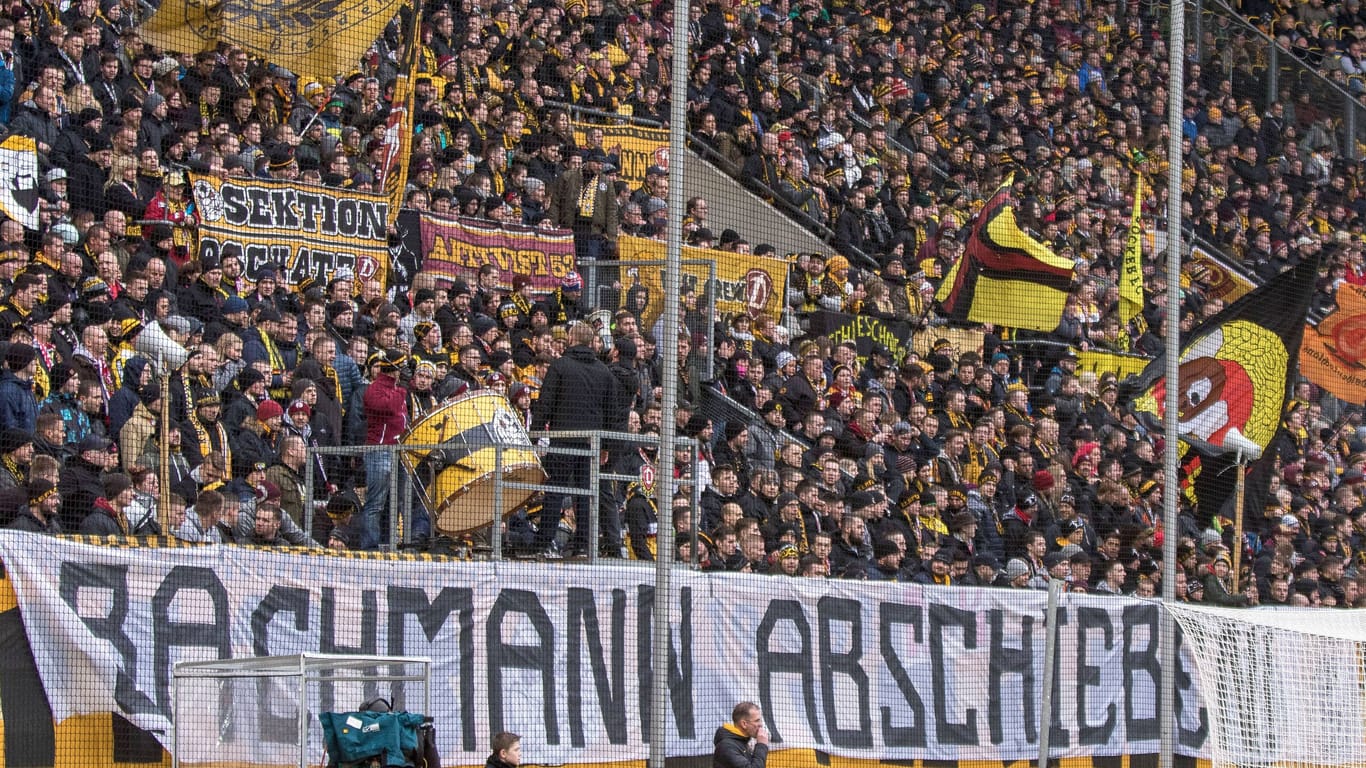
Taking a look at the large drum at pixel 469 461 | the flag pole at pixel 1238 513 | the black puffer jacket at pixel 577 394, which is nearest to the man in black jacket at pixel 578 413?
the black puffer jacket at pixel 577 394

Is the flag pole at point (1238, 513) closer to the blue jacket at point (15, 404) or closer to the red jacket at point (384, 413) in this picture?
the red jacket at point (384, 413)

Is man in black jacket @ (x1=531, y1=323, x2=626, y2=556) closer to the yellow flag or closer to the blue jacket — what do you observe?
the blue jacket

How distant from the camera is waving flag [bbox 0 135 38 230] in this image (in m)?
10.9

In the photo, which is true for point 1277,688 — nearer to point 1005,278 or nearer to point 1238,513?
point 1238,513

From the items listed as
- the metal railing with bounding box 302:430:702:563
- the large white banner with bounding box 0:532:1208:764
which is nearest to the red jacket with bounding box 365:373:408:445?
the metal railing with bounding box 302:430:702:563

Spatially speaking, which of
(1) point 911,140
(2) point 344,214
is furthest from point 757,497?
(1) point 911,140

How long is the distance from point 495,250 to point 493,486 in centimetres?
405

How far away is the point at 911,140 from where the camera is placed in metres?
15.7

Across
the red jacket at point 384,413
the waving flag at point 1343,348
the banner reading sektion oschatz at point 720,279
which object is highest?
the banner reading sektion oschatz at point 720,279

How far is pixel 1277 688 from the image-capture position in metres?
11.2

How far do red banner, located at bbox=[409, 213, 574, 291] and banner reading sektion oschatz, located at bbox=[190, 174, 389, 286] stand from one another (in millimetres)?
668

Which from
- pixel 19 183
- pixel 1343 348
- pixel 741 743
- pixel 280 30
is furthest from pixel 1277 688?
pixel 19 183

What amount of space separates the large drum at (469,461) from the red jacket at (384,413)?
577 mm

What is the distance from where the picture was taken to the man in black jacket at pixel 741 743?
966 cm
